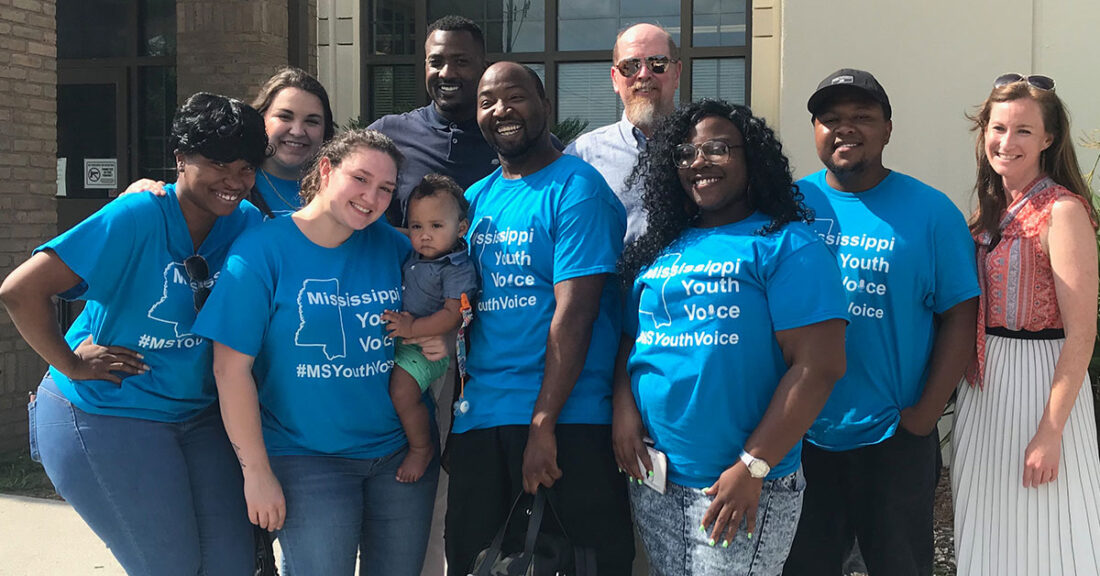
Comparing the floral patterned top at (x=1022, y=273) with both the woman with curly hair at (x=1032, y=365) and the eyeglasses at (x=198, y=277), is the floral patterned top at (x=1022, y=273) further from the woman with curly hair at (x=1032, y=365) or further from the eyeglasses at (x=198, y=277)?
the eyeglasses at (x=198, y=277)

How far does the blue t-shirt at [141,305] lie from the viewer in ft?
9.14

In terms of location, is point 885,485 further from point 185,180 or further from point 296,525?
point 185,180

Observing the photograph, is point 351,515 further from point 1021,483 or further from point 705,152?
point 1021,483

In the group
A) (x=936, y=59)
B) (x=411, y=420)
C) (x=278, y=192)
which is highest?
(x=936, y=59)

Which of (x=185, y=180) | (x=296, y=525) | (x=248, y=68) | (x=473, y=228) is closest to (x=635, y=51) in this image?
(x=473, y=228)

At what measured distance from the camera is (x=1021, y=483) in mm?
3160

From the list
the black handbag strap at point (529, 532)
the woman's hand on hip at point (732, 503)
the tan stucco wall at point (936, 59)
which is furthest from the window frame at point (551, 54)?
the woman's hand on hip at point (732, 503)

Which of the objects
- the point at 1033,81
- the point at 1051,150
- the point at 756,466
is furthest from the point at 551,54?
the point at 756,466

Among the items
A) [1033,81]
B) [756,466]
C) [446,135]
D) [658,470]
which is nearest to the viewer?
[756,466]

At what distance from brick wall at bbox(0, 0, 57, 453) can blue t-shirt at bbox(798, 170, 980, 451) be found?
19.3 feet

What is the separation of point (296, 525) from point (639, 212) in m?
1.52

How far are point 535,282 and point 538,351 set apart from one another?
21cm

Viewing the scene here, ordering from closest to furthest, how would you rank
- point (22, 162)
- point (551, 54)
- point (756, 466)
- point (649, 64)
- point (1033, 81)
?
point (756, 466)
point (1033, 81)
point (649, 64)
point (22, 162)
point (551, 54)

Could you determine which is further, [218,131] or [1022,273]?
[1022,273]
